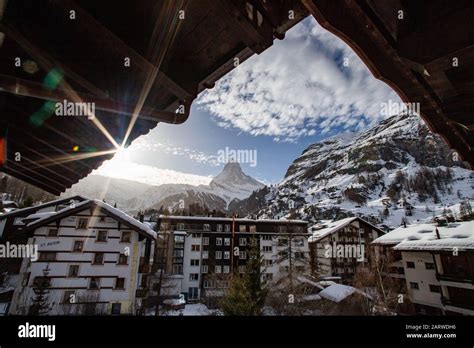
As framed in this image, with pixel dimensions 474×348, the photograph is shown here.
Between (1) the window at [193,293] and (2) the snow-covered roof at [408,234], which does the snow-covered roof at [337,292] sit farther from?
(1) the window at [193,293]

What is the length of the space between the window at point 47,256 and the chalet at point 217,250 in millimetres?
17013

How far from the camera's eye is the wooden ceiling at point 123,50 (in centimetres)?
187

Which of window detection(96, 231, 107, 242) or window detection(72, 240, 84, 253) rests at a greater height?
window detection(96, 231, 107, 242)

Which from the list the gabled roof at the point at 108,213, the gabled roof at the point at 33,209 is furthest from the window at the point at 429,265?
the gabled roof at the point at 33,209

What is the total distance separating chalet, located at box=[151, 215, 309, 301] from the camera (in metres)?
35.8

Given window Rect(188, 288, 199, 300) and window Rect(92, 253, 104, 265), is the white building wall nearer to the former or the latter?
window Rect(92, 253, 104, 265)

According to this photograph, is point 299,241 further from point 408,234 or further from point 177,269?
point 177,269

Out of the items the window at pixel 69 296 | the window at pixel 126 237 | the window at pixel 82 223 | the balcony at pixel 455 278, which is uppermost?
the window at pixel 82 223

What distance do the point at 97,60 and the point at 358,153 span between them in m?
220

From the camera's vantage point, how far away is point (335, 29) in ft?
5.37

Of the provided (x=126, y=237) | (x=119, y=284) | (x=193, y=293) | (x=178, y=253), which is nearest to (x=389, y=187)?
(x=193, y=293)

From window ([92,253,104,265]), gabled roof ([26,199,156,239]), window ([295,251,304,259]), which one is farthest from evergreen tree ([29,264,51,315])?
window ([295,251,304,259])

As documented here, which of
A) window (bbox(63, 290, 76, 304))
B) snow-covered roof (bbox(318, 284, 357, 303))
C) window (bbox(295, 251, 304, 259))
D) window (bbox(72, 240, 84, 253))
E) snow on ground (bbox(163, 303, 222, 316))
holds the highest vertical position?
window (bbox(72, 240, 84, 253))

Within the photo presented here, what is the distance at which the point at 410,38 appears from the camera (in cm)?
175
